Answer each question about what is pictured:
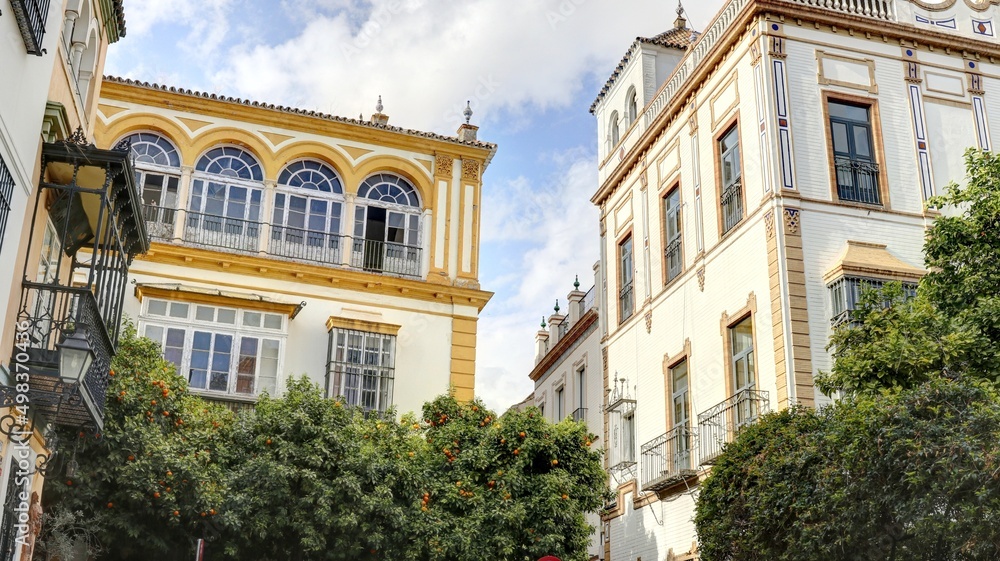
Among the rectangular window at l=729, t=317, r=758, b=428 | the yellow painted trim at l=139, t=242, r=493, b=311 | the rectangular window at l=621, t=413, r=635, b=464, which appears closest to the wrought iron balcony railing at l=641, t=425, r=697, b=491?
the rectangular window at l=621, t=413, r=635, b=464

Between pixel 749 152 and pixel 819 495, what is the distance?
7853mm

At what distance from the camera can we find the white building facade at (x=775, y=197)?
17.2 m

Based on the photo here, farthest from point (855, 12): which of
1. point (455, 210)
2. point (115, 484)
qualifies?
point (115, 484)

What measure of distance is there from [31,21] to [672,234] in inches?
566

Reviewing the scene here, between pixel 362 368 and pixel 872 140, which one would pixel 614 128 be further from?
pixel 362 368

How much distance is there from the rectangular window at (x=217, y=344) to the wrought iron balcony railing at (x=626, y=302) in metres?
7.32

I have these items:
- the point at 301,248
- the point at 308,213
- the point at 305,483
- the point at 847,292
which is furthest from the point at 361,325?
the point at 847,292

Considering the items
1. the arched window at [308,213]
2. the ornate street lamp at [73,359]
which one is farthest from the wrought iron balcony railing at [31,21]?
the arched window at [308,213]

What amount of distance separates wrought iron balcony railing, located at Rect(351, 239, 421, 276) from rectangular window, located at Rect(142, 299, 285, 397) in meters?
2.33

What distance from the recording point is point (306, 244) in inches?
851

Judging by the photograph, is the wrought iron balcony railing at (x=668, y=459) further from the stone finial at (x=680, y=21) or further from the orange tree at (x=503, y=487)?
the stone finial at (x=680, y=21)

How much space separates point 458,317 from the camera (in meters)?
21.8

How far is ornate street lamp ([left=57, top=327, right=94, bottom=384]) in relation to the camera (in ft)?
30.3

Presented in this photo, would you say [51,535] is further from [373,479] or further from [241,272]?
[241,272]
